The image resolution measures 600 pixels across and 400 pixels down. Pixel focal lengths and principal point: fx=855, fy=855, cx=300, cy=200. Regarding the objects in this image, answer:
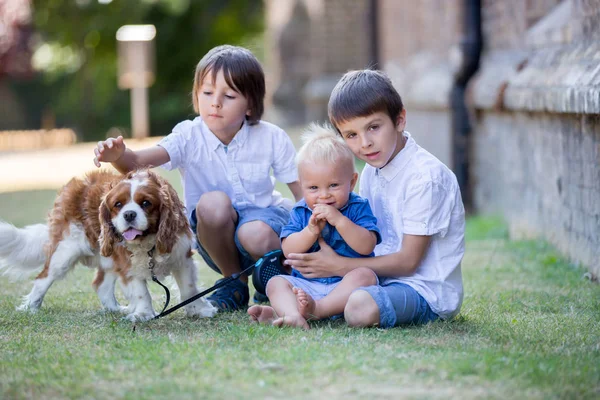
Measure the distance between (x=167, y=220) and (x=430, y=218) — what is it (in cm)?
134

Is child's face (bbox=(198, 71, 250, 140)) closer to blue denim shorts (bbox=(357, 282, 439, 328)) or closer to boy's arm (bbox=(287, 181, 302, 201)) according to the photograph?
boy's arm (bbox=(287, 181, 302, 201))

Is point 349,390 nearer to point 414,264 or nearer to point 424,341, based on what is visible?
point 424,341

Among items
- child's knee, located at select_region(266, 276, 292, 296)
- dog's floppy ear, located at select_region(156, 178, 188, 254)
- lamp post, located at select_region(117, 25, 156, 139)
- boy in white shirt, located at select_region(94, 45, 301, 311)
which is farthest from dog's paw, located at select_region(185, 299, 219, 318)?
lamp post, located at select_region(117, 25, 156, 139)

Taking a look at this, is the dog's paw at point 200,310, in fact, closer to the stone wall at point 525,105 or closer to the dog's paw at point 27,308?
the dog's paw at point 27,308

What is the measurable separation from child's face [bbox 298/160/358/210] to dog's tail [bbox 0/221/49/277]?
181 cm

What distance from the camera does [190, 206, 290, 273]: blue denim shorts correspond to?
4929mm

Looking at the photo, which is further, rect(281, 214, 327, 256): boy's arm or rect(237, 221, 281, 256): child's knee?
rect(237, 221, 281, 256): child's knee

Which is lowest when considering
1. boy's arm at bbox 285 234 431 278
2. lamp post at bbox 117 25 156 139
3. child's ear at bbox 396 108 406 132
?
boy's arm at bbox 285 234 431 278

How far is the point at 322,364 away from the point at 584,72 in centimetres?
346

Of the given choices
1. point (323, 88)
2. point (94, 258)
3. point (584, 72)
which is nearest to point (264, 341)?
point (94, 258)

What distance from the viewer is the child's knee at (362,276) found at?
4164mm

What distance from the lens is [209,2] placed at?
3300 cm

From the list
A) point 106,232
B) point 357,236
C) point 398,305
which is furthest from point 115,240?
point 398,305

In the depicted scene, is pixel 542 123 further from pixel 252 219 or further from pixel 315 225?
pixel 315 225
